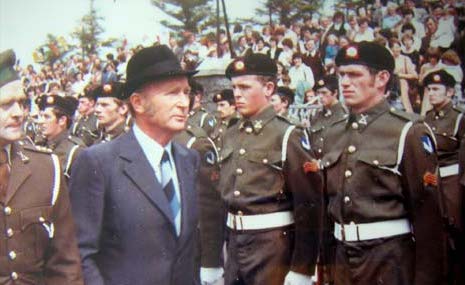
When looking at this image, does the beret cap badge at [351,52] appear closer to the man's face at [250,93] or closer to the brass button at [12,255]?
the man's face at [250,93]

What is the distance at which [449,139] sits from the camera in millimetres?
2197

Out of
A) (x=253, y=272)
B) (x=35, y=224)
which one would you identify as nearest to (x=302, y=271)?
(x=253, y=272)

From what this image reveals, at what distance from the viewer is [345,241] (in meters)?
1.52

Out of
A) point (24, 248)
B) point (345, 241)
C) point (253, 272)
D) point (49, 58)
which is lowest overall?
point (253, 272)

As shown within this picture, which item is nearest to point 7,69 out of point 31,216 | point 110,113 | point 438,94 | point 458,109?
point 31,216

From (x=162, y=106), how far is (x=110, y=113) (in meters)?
1.14

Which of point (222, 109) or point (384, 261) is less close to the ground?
point (222, 109)

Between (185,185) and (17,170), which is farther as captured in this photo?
(185,185)

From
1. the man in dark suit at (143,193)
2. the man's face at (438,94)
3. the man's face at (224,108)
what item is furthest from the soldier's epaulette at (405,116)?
the man's face at (224,108)

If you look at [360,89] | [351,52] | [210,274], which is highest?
[351,52]

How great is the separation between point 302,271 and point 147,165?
2.15 ft

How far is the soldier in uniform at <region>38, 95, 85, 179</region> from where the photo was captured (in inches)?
84.3

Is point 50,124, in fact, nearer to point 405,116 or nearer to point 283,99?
point 283,99

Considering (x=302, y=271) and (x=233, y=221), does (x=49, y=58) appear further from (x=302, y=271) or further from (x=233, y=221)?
(x=302, y=271)
